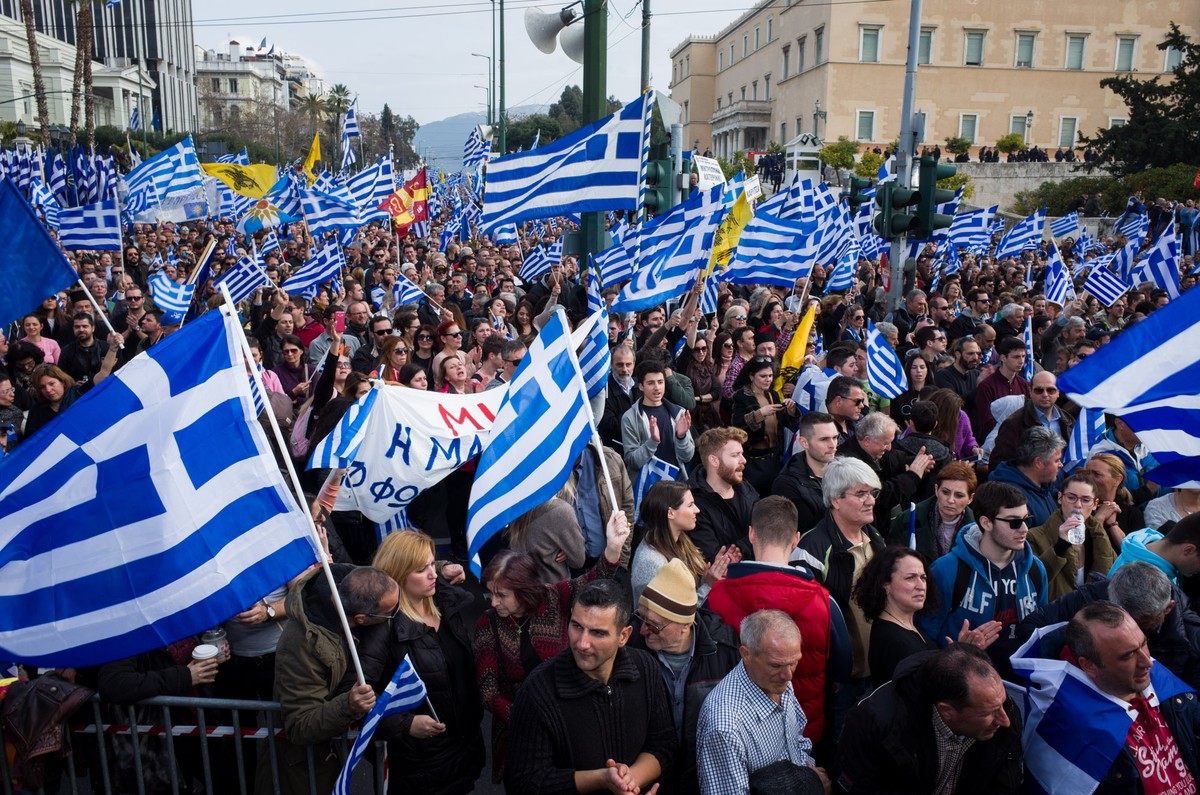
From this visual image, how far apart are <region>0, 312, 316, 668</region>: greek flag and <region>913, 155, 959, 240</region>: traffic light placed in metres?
9.73

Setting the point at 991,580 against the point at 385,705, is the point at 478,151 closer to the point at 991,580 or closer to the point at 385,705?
the point at 991,580

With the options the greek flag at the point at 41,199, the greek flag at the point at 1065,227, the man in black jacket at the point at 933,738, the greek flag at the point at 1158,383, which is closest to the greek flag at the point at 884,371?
the greek flag at the point at 1158,383

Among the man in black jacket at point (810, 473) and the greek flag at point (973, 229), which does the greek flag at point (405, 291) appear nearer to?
the man in black jacket at point (810, 473)

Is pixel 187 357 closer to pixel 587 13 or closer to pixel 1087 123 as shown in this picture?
pixel 587 13

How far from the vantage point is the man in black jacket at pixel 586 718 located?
3164 millimetres

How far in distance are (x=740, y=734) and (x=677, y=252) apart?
19.5 feet

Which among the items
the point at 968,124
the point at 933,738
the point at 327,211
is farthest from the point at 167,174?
the point at 968,124

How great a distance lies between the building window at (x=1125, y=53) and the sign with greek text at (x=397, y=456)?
76044mm

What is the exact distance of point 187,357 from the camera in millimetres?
3328

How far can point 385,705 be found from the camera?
3.24m

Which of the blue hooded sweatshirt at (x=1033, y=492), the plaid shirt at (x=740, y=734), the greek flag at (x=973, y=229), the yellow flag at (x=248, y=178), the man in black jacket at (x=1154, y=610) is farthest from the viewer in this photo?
the greek flag at (x=973, y=229)

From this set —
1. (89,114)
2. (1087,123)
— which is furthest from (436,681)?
(1087,123)

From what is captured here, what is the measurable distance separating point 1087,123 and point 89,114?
209ft

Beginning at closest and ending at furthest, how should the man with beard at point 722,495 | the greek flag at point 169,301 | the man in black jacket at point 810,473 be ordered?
the man with beard at point 722,495
the man in black jacket at point 810,473
the greek flag at point 169,301
